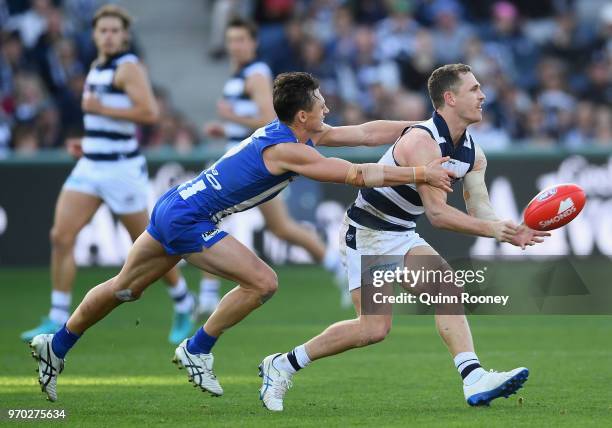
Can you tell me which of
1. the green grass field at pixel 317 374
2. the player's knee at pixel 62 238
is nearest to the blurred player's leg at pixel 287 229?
the green grass field at pixel 317 374

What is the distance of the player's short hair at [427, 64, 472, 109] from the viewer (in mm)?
8133

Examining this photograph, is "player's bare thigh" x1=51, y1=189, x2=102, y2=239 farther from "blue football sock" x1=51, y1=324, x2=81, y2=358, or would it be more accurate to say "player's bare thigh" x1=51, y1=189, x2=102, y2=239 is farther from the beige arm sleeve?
the beige arm sleeve

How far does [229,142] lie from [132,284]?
216 inches

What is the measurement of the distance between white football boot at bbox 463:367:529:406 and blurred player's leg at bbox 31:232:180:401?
208 cm

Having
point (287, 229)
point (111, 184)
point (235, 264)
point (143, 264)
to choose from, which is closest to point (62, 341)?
point (143, 264)

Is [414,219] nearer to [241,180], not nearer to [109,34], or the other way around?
[241,180]

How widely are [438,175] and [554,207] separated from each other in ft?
2.32

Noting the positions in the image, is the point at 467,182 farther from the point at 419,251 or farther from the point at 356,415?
the point at 356,415

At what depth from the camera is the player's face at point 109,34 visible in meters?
11.5

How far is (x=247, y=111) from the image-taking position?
1334 cm

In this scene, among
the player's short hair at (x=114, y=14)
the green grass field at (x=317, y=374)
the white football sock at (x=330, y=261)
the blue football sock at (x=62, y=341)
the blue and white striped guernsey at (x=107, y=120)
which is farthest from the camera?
the white football sock at (x=330, y=261)

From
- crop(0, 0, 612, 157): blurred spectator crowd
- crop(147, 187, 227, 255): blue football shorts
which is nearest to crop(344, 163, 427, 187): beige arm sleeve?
crop(147, 187, 227, 255): blue football shorts

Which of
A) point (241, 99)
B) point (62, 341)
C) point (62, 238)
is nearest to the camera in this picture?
point (62, 341)

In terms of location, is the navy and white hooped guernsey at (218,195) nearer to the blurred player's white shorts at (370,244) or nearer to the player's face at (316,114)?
the player's face at (316,114)
